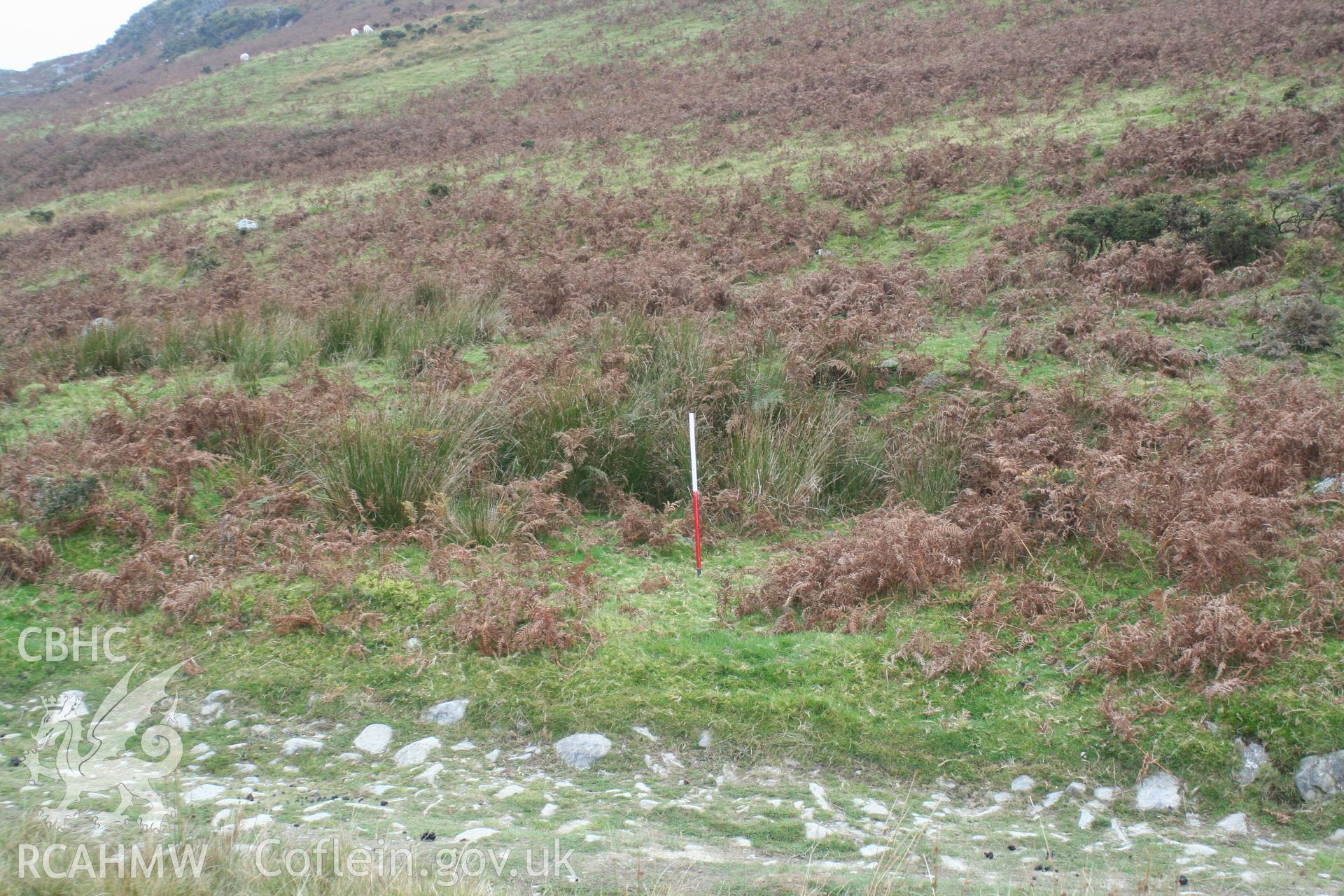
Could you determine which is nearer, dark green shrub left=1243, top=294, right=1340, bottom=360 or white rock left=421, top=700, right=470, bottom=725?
white rock left=421, top=700, right=470, bottom=725

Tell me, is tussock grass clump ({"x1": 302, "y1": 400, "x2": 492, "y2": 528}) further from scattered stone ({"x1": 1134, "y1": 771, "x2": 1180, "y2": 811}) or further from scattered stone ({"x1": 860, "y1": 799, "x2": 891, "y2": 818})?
scattered stone ({"x1": 1134, "y1": 771, "x2": 1180, "y2": 811})

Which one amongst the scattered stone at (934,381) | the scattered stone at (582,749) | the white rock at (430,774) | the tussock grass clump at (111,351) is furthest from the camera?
the tussock grass clump at (111,351)

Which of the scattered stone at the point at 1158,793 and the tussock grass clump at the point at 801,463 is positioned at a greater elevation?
the tussock grass clump at the point at 801,463

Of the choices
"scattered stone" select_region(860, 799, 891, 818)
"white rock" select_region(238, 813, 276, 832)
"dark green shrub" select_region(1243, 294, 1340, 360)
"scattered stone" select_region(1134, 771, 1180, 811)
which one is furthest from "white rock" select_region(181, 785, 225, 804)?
"dark green shrub" select_region(1243, 294, 1340, 360)

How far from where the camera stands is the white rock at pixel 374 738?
4546 millimetres

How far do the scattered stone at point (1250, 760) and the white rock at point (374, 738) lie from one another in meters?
3.97

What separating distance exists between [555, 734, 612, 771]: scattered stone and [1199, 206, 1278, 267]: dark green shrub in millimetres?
9358

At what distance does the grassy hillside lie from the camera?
183 inches

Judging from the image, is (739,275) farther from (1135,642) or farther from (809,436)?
(1135,642)

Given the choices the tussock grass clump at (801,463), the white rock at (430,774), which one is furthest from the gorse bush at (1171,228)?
the white rock at (430,774)

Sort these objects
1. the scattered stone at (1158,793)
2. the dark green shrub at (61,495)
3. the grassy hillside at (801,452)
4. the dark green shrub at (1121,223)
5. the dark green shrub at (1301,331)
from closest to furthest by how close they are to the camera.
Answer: the scattered stone at (1158,793) → the grassy hillside at (801,452) → the dark green shrub at (61,495) → the dark green shrub at (1301,331) → the dark green shrub at (1121,223)

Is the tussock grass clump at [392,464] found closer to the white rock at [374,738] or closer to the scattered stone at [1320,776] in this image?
the white rock at [374,738]

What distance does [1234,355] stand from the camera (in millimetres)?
8328

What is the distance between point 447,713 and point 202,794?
118cm
